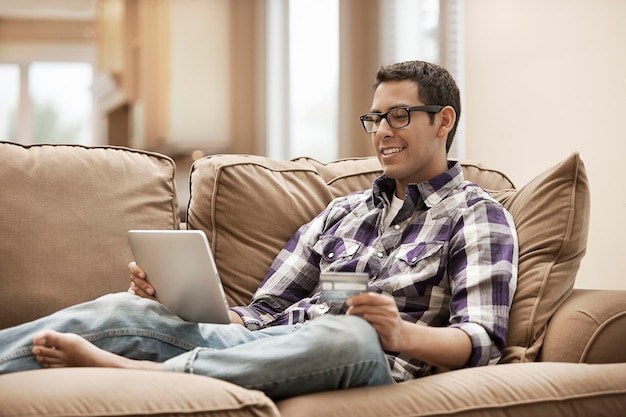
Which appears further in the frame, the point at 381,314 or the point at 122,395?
the point at 381,314

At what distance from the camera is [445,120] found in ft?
6.66

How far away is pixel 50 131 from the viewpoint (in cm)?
643

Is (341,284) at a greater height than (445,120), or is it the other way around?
(445,120)

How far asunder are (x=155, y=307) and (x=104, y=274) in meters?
0.41

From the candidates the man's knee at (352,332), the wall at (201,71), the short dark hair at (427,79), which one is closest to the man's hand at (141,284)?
the man's knee at (352,332)

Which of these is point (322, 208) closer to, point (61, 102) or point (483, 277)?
point (483, 277)

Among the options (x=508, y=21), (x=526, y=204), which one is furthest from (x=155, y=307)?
(x=508, y=21)

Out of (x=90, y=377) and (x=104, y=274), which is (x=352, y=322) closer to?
(x=90, y=377)

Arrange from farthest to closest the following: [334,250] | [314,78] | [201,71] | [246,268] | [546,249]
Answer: [201,71] → [314,78] → [246,268] → [334,250] → [546,249]

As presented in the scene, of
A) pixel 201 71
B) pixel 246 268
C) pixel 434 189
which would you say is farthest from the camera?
pixel 201 71

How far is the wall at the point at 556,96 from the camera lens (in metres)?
2.50

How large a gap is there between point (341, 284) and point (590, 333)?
557 mm

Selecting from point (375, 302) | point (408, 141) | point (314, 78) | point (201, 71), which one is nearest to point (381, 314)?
point (375, 302)

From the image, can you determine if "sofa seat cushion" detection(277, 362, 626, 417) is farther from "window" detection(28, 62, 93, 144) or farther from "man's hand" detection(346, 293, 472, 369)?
"window" detection(28, 62, 93, 144)
